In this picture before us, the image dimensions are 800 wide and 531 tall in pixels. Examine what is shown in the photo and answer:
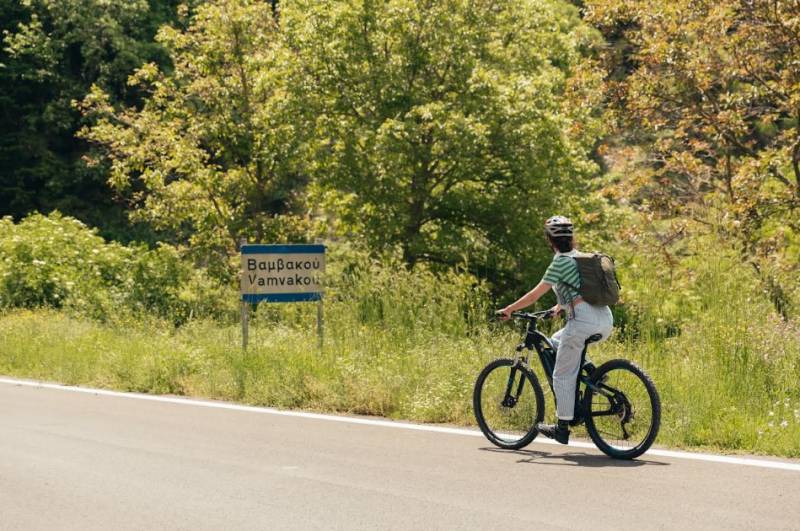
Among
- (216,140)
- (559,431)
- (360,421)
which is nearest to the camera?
(559,431)

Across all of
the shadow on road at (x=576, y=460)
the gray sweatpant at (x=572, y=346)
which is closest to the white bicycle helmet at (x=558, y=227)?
the gray sweatpant at (x=572, y=346)

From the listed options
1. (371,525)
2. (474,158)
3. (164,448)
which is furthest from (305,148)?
(371,525)

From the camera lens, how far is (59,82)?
144ft

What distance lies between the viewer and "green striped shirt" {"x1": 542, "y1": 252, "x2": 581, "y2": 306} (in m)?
A: 8.32

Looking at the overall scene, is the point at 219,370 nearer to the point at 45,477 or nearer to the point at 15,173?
the point at 45,477

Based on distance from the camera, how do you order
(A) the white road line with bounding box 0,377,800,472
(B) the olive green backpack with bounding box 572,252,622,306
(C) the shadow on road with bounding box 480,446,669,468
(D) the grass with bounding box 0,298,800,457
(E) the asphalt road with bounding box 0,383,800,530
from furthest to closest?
1. (D) the grass with bounding box 0,298,800,457
2. (B) the olive green backpack with bounding box 572,252,622,306
3. (C) the shadow on road with bounding box 480,446,669,468
4. (A) the white road line with bounding box 0,377,800,472
5. (E) the asphalt road with bounding box 0,383,800,530

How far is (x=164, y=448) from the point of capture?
889 cm

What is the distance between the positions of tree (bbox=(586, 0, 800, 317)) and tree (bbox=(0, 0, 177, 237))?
86.3 ft

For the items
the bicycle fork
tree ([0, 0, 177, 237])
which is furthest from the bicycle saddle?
tree ([0, 0, 177, 237])

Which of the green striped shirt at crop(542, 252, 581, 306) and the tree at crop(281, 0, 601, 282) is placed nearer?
the green striped shirt at crop(542, 252, 581, 306)

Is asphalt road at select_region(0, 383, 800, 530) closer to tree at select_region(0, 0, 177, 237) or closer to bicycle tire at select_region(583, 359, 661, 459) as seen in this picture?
bicycle tire at select_region(583, 359, 661, 459)

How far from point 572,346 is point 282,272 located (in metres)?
6.47

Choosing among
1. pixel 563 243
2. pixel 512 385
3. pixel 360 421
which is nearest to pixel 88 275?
pixel 360 421

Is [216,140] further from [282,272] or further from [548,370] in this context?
[548,370]
